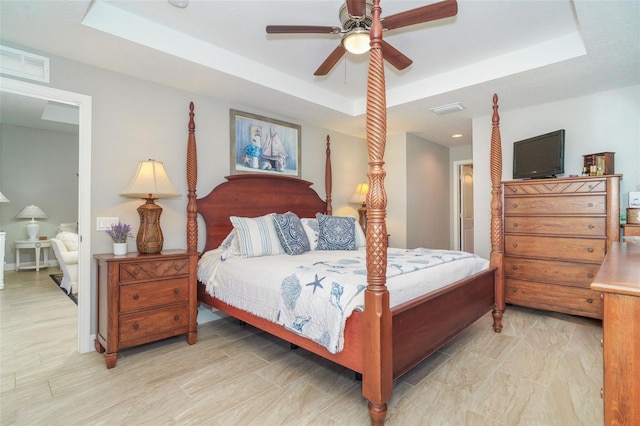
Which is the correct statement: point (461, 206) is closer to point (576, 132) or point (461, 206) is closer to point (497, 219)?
point (576, 132)

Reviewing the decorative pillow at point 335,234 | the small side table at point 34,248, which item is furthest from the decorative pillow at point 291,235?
the small side table at point 34,248

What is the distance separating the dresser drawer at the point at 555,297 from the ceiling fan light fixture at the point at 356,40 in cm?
303

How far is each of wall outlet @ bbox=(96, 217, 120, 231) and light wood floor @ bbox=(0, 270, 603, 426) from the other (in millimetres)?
1067

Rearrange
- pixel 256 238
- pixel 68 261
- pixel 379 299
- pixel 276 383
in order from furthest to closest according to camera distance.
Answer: pixel 68 261 < pixel 256 238 < pixel 276 383 < pixel 379 299

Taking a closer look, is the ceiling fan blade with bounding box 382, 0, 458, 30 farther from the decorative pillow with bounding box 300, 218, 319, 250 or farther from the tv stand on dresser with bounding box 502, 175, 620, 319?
the tv stand on dresser with bounding box 502, 175, 620, 319

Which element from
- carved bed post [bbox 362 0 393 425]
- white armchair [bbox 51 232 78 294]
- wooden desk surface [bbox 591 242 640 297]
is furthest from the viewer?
white armchair [bbox 51 232 78 294]

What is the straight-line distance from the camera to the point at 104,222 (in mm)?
2811

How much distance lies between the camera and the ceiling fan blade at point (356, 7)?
5.97 feet

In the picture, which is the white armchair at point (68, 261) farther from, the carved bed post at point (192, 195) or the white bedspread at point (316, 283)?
the white bedspread at point (316, 283)

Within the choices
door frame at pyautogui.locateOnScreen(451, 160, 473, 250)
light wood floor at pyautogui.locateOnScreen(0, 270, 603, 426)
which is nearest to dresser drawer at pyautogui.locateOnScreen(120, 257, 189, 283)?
light wood floor at pyautogui.locateOnScreen(0, 270, 603, 426)

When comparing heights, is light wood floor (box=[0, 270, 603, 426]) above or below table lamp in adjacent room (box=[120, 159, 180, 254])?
below

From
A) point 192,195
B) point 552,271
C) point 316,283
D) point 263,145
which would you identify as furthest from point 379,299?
point 263,145

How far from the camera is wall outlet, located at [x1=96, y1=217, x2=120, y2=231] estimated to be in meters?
2.78

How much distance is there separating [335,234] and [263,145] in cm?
147
